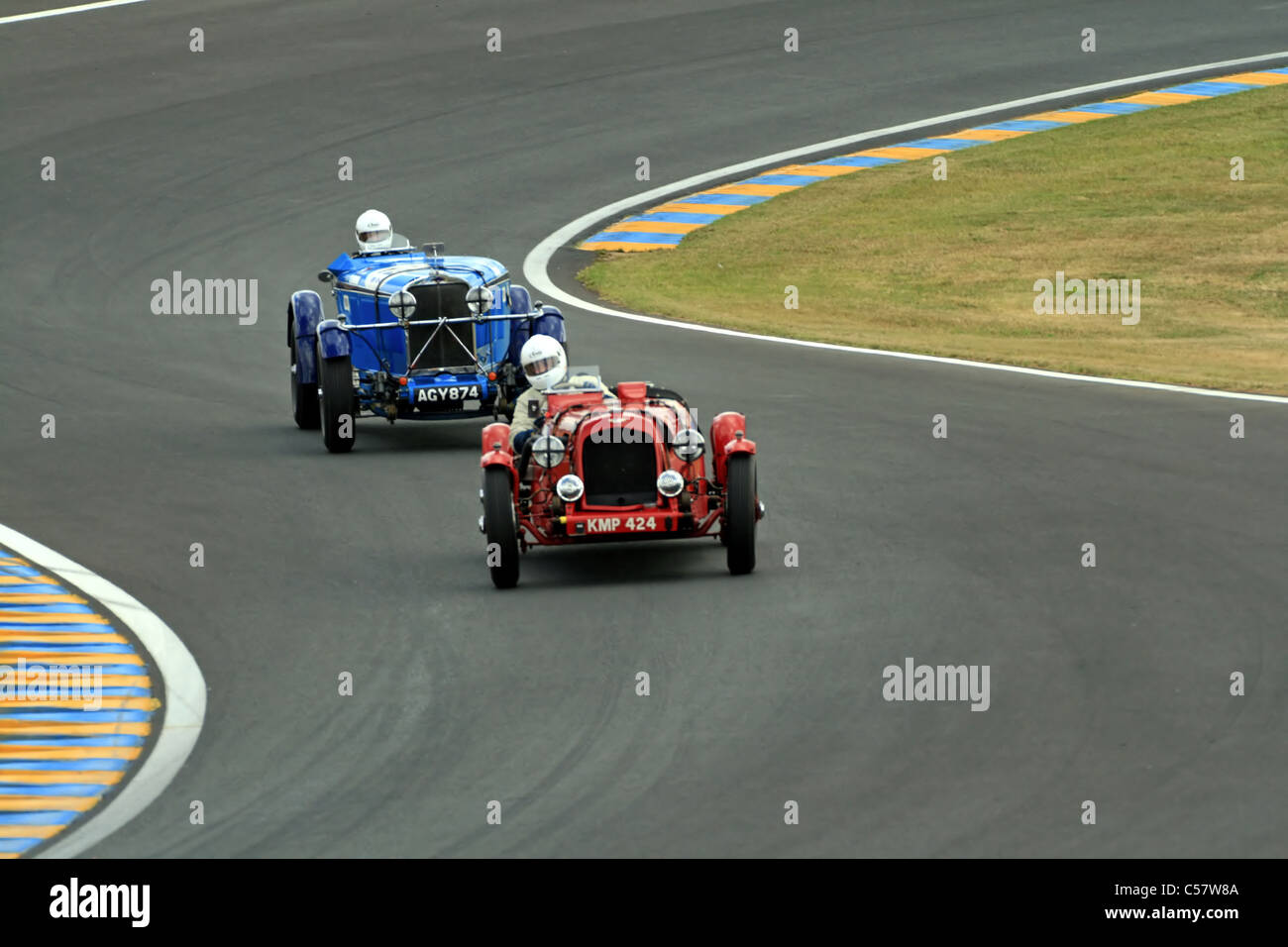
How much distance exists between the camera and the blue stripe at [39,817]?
8.89 meters

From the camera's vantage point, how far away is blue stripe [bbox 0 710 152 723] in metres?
10.2

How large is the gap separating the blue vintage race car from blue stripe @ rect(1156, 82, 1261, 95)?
21543 mm

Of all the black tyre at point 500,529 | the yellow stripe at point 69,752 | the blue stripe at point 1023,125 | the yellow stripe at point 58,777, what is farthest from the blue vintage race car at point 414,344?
the blue stripe at point 1023,125

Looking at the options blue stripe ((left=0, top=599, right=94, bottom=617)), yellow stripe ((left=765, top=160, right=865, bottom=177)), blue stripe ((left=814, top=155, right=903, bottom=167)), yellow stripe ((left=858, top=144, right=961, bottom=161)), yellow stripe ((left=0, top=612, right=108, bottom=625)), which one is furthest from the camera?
yellow stripe ((left=858, top=144, right=961, bottom=161))

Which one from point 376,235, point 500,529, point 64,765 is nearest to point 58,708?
point 64,765

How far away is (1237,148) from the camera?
106 ft

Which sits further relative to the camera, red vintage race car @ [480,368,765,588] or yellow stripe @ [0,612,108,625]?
red vintage race car @ [480,368,765,588]

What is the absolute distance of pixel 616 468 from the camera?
497 inches

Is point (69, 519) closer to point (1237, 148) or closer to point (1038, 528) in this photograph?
point (1038, 528)

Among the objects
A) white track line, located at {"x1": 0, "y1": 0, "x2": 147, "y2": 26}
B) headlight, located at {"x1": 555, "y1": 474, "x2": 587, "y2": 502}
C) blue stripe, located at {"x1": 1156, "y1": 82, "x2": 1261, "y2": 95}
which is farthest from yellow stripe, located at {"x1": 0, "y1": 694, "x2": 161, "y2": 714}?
white track line, located at {"x1": 0, "y1": 0, "x2": 147, "y2": 26}

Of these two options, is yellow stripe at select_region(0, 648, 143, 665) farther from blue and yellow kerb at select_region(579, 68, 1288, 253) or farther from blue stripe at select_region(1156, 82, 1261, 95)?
blue stripe at select_region(1156, 82, 1261, 95)

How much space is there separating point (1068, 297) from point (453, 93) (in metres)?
14.3

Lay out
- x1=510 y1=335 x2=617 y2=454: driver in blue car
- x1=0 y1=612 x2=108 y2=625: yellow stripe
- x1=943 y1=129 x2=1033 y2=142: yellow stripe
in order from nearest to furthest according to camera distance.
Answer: x1=0 y1=612 x2=108 y2=625: yellow stripe
x1=510 y1=335 x2=617 y2=454: driver in blue car
x1=943 y1=129 x2=1033 y2=142: yellow stripe
